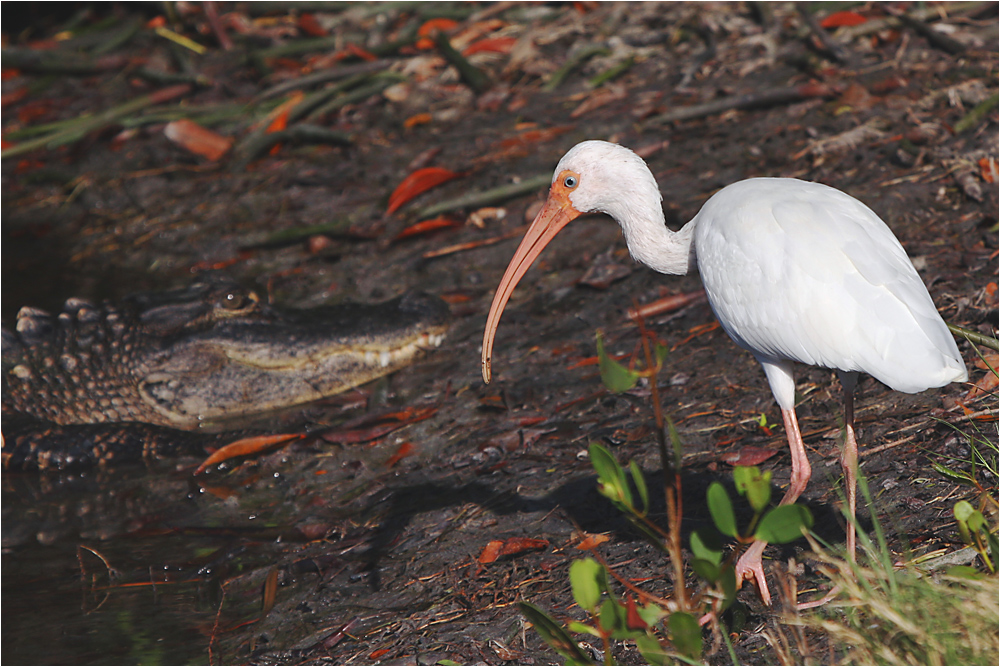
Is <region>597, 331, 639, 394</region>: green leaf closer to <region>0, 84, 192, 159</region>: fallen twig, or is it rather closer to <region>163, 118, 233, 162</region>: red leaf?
<region>163, 118, 233, 162</region>: red leaf

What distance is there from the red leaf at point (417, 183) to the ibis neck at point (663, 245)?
3.06m

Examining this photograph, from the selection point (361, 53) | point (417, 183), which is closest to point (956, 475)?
point (417, 183)

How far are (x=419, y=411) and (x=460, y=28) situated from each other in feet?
15.0

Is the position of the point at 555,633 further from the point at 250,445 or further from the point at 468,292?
the point at 468,292

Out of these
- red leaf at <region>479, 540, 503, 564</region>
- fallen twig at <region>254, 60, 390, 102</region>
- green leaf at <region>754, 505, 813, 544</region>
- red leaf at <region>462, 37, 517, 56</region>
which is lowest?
red leaf at <region>479, 540, 503, 564</region>

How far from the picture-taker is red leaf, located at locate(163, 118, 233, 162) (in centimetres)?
680

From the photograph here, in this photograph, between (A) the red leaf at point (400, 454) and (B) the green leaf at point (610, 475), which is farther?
(A) the red leaf at point (400, 454)

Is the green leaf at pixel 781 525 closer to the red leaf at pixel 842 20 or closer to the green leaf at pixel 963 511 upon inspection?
the green leaf at pixel 963 511

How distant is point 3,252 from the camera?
6.65 metres

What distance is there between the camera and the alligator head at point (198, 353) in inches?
183

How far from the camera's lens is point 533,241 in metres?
3.03

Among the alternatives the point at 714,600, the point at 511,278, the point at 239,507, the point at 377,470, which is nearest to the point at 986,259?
the point at 511,278

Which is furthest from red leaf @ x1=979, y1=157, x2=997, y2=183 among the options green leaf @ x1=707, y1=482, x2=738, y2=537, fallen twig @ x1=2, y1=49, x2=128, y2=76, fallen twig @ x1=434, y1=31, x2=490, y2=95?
fallen twig @ x1=2, y1=49, x2=128, y2=76

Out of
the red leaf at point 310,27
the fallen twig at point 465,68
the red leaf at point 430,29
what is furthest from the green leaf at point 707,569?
the red leaf at point 310,27
